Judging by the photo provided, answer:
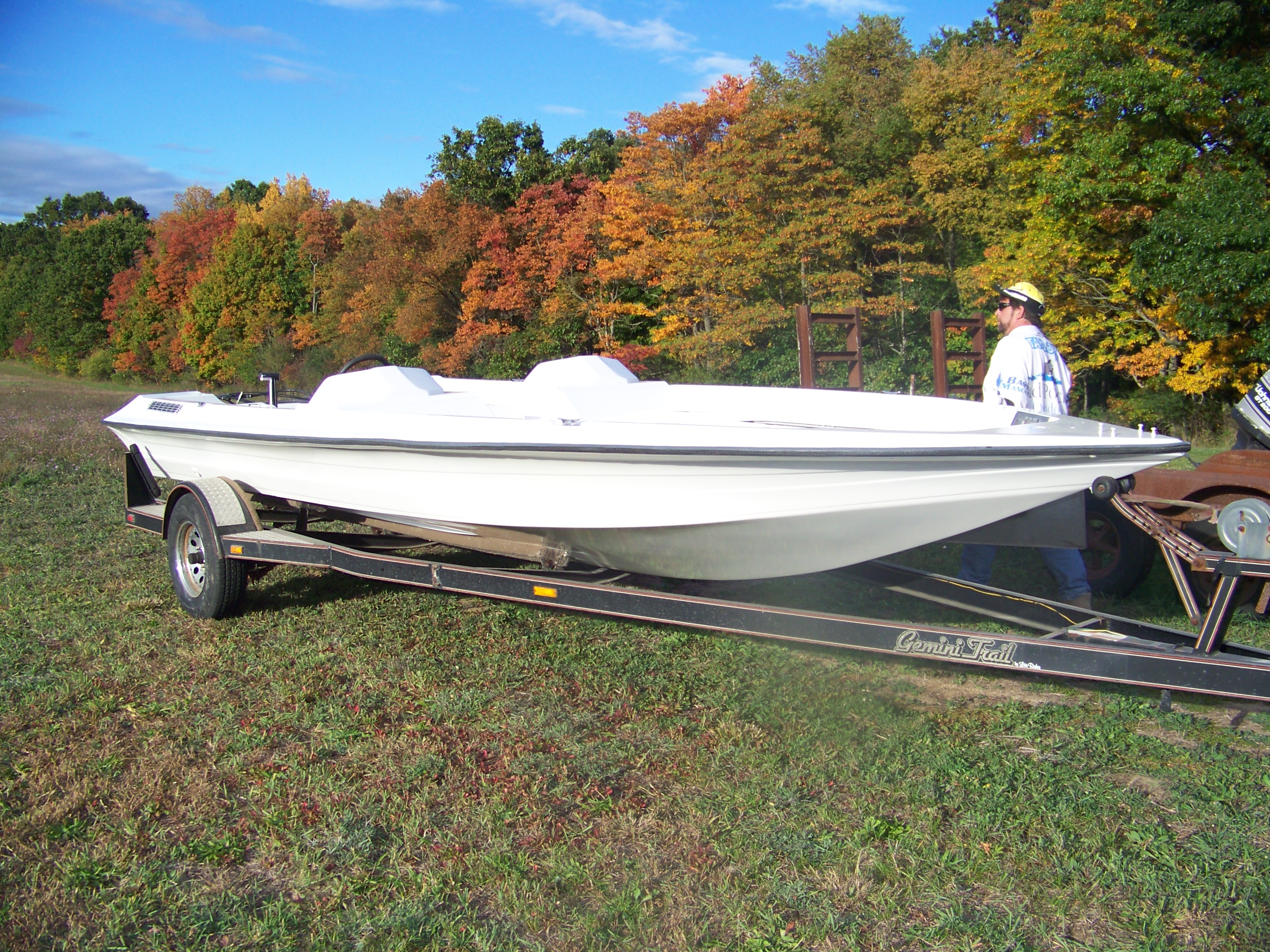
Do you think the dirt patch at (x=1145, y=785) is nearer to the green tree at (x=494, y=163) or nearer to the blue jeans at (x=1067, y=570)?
the blue jeans at (x=1067, y=570)

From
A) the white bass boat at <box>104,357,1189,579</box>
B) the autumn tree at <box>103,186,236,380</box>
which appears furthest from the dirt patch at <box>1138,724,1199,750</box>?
the autumn tree at <box>103,186,236,380</box>

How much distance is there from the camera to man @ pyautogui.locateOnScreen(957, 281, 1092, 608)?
151 inches

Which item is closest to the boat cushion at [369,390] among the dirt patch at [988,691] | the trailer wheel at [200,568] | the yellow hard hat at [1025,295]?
the trailer wheel at [200,568]

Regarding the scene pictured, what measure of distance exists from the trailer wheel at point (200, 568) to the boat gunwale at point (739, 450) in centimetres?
73

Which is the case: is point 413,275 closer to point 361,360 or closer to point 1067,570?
point 361,360

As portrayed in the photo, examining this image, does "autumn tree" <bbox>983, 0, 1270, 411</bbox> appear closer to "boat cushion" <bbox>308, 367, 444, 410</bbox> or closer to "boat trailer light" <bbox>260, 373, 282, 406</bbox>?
"boat cushion" <bbox>308, 367, 444, 410</bbox>

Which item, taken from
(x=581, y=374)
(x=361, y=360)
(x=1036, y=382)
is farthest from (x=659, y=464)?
(x=361, y=360)

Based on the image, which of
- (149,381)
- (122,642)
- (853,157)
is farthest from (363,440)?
(149,381)

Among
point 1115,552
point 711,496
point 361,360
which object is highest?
point 361,360

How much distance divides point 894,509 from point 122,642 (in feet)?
11.9

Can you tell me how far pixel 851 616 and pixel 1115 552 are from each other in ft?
6.93

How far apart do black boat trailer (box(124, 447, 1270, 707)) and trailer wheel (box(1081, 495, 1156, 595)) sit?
34.7 inches

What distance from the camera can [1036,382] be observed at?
3.85 metres

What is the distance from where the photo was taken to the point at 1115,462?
108 inches
